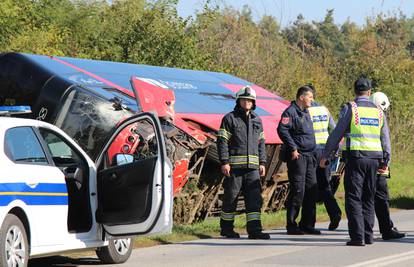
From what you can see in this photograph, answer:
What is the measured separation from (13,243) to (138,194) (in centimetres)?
161

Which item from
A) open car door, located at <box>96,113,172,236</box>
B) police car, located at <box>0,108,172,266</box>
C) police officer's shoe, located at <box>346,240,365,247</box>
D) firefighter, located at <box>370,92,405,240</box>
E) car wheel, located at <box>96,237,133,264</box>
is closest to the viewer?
police car, located at <box>0,108,172,266</box>

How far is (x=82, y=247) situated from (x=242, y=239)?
3.67m

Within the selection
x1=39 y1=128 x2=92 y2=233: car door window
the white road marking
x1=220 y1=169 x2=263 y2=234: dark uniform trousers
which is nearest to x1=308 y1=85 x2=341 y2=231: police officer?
x1=220 y1=169 x2=263 y2=234: dark uniform trousers

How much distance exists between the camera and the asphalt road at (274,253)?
9812 millimetres

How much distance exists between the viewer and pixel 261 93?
19469mm

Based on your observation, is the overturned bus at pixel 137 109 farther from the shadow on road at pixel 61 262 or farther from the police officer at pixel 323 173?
the shadow on road at pixel 61 262

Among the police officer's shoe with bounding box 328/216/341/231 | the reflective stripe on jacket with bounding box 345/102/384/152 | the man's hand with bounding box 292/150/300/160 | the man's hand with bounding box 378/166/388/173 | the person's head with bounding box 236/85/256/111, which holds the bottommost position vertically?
the police officer's shoe with bounding box 328/216/341/231

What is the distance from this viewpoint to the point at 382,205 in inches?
481

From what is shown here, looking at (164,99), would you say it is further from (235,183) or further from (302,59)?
(302,59)

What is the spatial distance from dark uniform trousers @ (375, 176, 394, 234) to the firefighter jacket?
1551mm

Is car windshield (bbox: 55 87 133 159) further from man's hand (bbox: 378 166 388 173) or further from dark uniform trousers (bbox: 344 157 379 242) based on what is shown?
man's hand (bbox: 378 166 388 173)

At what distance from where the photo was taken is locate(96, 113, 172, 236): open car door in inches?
363

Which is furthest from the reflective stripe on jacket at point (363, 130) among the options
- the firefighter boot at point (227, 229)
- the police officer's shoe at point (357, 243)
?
Answer: the firefighter boot at point (227, 229)

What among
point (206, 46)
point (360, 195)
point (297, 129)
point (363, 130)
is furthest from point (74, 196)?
point (206, 46)
